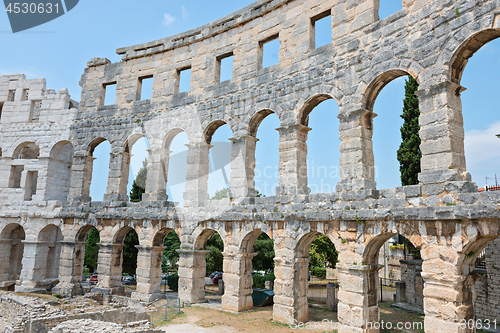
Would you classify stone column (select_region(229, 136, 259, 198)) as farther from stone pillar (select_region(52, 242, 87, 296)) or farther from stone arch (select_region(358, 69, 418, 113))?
stone pillar (select_region(52, 242, 87, 296))

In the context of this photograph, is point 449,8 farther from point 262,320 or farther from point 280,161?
point 262,320

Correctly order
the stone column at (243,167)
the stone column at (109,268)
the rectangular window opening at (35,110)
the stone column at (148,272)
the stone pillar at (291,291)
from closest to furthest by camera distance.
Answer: the stone pillar at (291,291) < the stone column at (243,167) < the stone column at (148,272) < the stone column at (109,268) < the rectangular window opening at (35,110)

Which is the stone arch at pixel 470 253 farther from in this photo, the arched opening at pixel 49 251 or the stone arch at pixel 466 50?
the arched opening at pixel 49 251

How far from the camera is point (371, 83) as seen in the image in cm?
1040

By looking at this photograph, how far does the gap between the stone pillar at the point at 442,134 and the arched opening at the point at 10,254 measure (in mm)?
19467

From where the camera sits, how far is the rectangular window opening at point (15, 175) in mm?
18984

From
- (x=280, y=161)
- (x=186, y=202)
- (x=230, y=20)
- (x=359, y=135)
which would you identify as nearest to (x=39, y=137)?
(x=186, y=202)

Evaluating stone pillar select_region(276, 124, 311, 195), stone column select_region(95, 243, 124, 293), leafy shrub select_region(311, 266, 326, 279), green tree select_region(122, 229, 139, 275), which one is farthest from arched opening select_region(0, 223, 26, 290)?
leafy shrub select_region(311, 266, 326, 279)

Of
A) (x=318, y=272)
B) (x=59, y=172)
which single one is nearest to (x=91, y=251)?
(x=59, y=172)

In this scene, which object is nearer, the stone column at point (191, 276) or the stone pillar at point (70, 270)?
the stone column at point (191, 276)

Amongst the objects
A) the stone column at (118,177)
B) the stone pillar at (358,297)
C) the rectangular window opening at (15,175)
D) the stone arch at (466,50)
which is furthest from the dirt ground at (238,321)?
the rectangular window opening at (15,175)

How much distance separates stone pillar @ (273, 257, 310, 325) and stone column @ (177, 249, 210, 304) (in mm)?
3788

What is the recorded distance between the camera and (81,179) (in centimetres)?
1752

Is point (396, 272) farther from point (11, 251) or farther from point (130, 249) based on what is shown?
point (11, 251)
